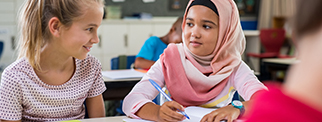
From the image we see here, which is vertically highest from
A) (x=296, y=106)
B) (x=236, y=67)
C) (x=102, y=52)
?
(x=296, y=106)

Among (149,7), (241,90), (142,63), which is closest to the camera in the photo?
(241,90)

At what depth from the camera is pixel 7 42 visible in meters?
4.88

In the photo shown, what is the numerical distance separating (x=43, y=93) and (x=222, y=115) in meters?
0.59

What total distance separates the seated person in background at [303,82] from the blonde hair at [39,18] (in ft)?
3.03

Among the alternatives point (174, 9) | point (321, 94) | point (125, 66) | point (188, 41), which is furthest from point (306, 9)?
point (174, 9)

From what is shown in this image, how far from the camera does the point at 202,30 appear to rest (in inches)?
46.7

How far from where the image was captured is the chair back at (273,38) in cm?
525

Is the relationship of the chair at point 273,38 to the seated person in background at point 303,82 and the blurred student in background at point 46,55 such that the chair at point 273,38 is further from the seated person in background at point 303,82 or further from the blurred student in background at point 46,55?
the seated person in background at point 303,82

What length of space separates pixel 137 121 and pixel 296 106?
0.79 metres

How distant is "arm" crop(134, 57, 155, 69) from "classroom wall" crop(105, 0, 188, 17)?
3.32 meters

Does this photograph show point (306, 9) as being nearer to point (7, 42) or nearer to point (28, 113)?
point (28, 113)

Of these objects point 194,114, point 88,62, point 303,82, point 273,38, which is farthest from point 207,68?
point 273,38

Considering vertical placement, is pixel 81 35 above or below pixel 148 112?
above

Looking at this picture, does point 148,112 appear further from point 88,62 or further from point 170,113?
point 88,62
